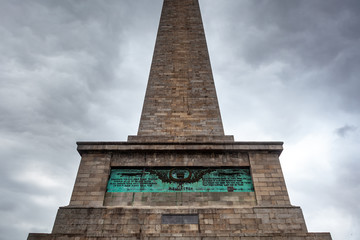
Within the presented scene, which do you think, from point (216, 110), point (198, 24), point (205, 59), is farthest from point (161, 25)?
point (216, 110)

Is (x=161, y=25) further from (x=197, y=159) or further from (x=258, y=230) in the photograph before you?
(x=258, y=230)

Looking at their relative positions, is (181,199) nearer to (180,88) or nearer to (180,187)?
(180,187)

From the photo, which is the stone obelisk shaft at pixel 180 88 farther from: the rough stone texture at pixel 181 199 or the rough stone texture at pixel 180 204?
the rough stone texture at pixel 181 199

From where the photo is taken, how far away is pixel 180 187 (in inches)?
344

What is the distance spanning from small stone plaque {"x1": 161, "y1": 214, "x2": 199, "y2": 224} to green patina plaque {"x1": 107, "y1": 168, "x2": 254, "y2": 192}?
94cm

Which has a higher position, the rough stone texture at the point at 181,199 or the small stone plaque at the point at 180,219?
the rough stone texture at the point at 181,199

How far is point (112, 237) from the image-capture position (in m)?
7.21

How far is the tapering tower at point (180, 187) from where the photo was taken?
765cm

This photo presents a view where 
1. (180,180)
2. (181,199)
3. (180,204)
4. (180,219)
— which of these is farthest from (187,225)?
(180,180)

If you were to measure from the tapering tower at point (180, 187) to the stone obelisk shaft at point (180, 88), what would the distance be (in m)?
0.06

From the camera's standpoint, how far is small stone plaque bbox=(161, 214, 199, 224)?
7805 mm

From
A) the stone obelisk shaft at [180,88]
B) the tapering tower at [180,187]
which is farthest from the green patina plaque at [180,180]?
the stone obelisk shaft at [180,88]

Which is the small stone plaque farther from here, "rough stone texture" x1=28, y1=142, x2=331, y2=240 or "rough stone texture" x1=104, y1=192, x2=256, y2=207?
"rough stone texture" x1=104, y1=192, x2=256, y2=207

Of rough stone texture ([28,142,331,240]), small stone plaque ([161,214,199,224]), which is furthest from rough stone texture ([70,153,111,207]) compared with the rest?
small stone plaque ([161,214,199,224])
